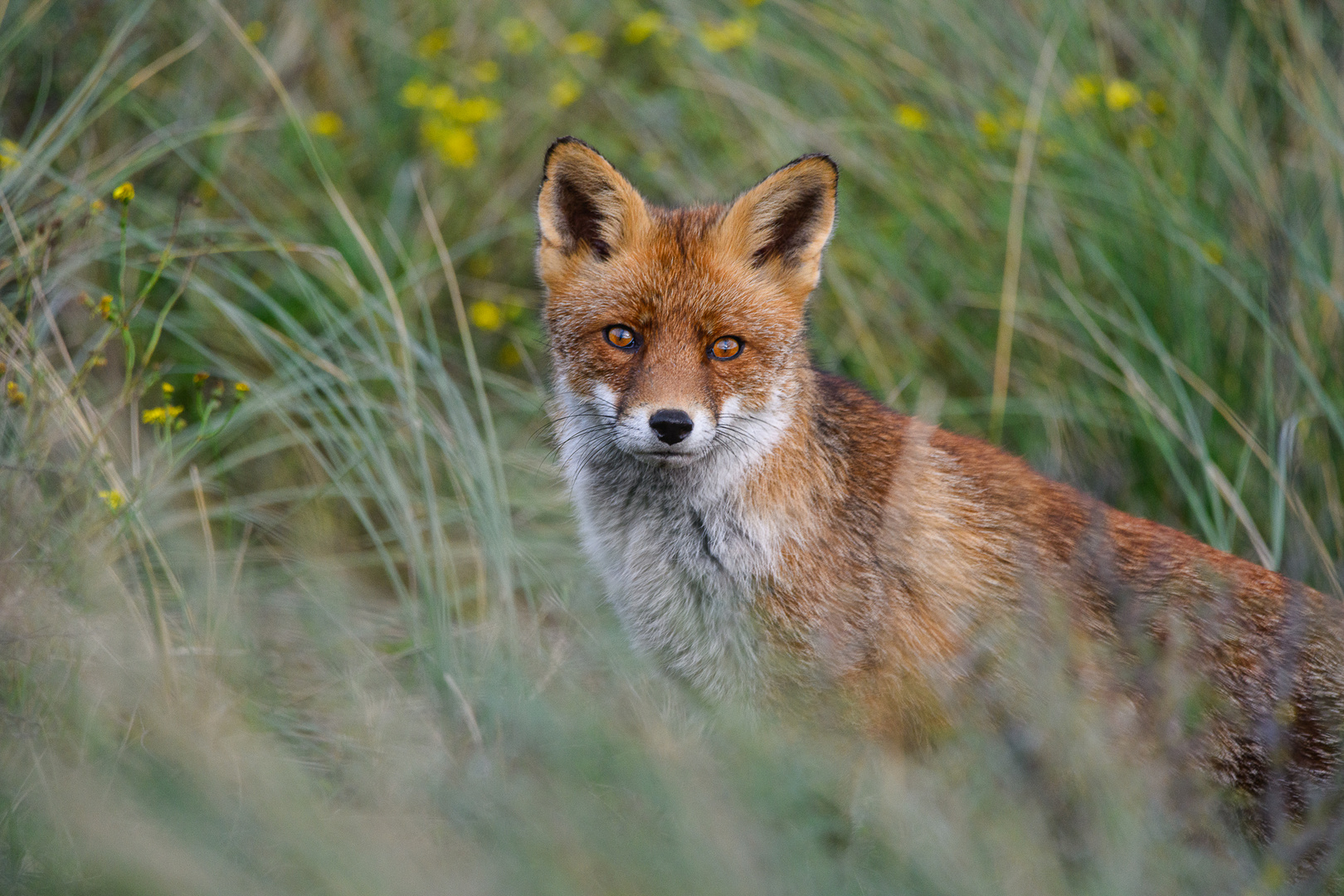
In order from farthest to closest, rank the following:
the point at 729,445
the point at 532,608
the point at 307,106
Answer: the point at 307,106
the point at 532,608
the point at 729,445

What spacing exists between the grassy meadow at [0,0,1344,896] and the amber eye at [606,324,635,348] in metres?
0.87

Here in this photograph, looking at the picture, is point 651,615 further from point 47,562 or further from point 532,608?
point 47,562

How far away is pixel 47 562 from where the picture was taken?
357cm

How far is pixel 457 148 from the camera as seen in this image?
6.71m

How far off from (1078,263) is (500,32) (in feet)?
13.0

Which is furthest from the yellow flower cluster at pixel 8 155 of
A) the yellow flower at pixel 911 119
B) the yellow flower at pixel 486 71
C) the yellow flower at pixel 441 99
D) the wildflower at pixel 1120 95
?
the wildflower at pixel 1120 95

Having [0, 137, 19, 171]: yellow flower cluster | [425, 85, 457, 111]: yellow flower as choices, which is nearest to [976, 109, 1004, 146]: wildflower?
[425, 85, 457, 111]: yellow flower

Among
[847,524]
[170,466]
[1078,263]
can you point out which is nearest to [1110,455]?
[1078,263]

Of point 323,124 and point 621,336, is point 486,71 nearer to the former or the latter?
point 323,124

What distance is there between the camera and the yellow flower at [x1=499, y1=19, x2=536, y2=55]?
7121 mm

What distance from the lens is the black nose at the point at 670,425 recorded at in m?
3.49

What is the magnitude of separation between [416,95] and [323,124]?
2.01 feet

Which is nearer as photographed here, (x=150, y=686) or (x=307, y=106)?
(x=150, y=686)

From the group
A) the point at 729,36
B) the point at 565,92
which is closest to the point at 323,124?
the point at 565,92
